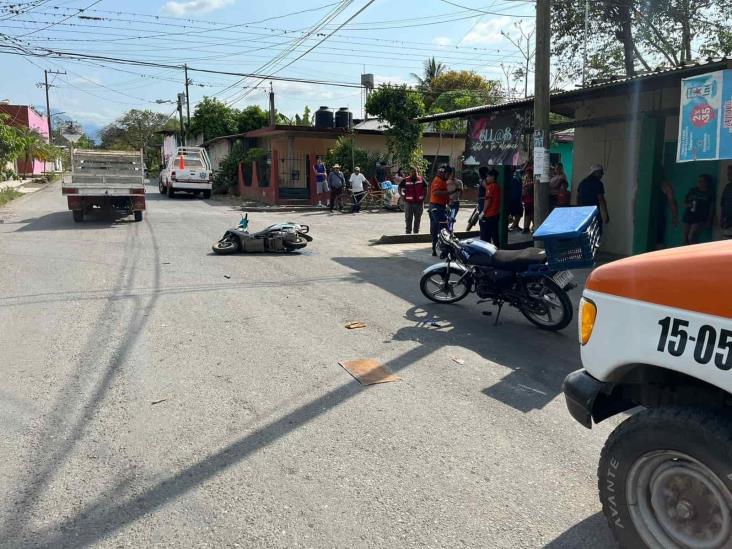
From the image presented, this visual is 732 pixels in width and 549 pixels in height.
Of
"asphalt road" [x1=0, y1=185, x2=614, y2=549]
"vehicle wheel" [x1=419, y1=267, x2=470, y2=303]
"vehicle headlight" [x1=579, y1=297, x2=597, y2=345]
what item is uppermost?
"vehicle headlight" [x1=579, y1=297, x2=597, y2=345]

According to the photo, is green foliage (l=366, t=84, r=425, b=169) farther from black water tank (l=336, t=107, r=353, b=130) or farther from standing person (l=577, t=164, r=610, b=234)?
standing person (l=577, t=164, r=610, b=234)

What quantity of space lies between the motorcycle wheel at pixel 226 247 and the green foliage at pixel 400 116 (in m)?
13.9

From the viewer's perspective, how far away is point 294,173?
27484mm

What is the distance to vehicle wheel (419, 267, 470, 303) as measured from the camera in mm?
7893

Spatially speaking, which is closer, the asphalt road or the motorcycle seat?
the asphalt road

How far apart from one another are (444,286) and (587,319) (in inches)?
201

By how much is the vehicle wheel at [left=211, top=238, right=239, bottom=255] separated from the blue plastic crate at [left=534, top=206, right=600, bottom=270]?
7026 millimetres

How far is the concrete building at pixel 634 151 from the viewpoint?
10141 mm

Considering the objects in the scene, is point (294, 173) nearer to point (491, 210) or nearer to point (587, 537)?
point (491, 210)

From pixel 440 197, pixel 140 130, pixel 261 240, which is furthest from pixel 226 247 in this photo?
pixel 140 130

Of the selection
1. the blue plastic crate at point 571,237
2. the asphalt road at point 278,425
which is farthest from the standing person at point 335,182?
the blue plastic crate at point 571,237

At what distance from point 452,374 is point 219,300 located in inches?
149

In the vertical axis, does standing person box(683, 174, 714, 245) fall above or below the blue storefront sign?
below

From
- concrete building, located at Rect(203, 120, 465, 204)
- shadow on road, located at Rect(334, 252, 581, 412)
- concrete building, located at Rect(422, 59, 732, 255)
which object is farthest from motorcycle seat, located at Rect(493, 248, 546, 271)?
concrete building, located at Rect(203, 120, 465, 204)
